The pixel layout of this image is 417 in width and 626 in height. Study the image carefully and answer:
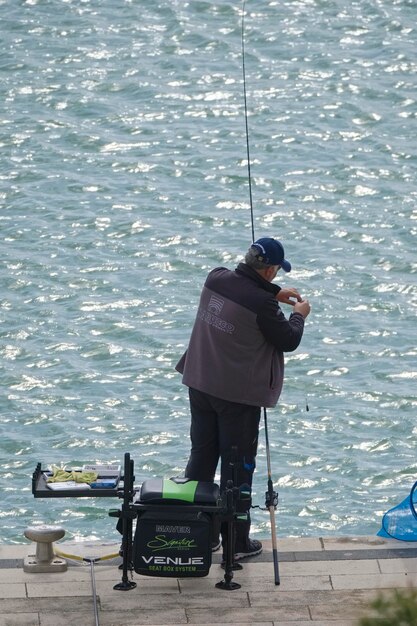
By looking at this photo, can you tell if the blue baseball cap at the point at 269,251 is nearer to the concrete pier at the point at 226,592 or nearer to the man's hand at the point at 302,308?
the man's hand at the point at 302,308

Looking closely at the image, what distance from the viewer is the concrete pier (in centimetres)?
578

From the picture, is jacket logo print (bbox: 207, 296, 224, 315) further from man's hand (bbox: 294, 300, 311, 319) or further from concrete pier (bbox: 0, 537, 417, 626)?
concrete pier (bbox: 0, 537, 417, 626)

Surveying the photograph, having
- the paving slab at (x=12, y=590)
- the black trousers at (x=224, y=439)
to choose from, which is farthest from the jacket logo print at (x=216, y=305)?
the paving slab at (x=12, y=590)

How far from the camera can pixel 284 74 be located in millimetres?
16062

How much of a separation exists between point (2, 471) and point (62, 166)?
18.3 feet

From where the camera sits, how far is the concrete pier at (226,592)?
5.78 metres

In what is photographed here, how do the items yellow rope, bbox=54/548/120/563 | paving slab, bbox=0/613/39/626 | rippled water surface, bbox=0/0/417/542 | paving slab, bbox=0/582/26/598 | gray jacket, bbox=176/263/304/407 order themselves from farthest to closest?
rippled water surface, bbox=0/0/417/542 < yellow rope, bbox=54/548/120/563 < gray jacket, bbox=176/263/304/407 < paving slab, bbox=0/582/26/598 < paving slab, bbox=0/613/39/626

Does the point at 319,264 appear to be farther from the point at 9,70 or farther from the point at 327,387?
the point at 9,70

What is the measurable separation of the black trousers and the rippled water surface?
1.76m

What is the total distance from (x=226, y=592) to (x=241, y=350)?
0.93 m

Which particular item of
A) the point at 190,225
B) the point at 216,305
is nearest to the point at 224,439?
the point at 216,305

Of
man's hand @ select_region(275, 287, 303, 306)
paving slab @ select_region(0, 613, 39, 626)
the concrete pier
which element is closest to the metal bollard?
the concrete pier

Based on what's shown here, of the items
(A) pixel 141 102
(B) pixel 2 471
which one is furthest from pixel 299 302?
(A) pixel 141 102

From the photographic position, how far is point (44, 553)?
6238mm
